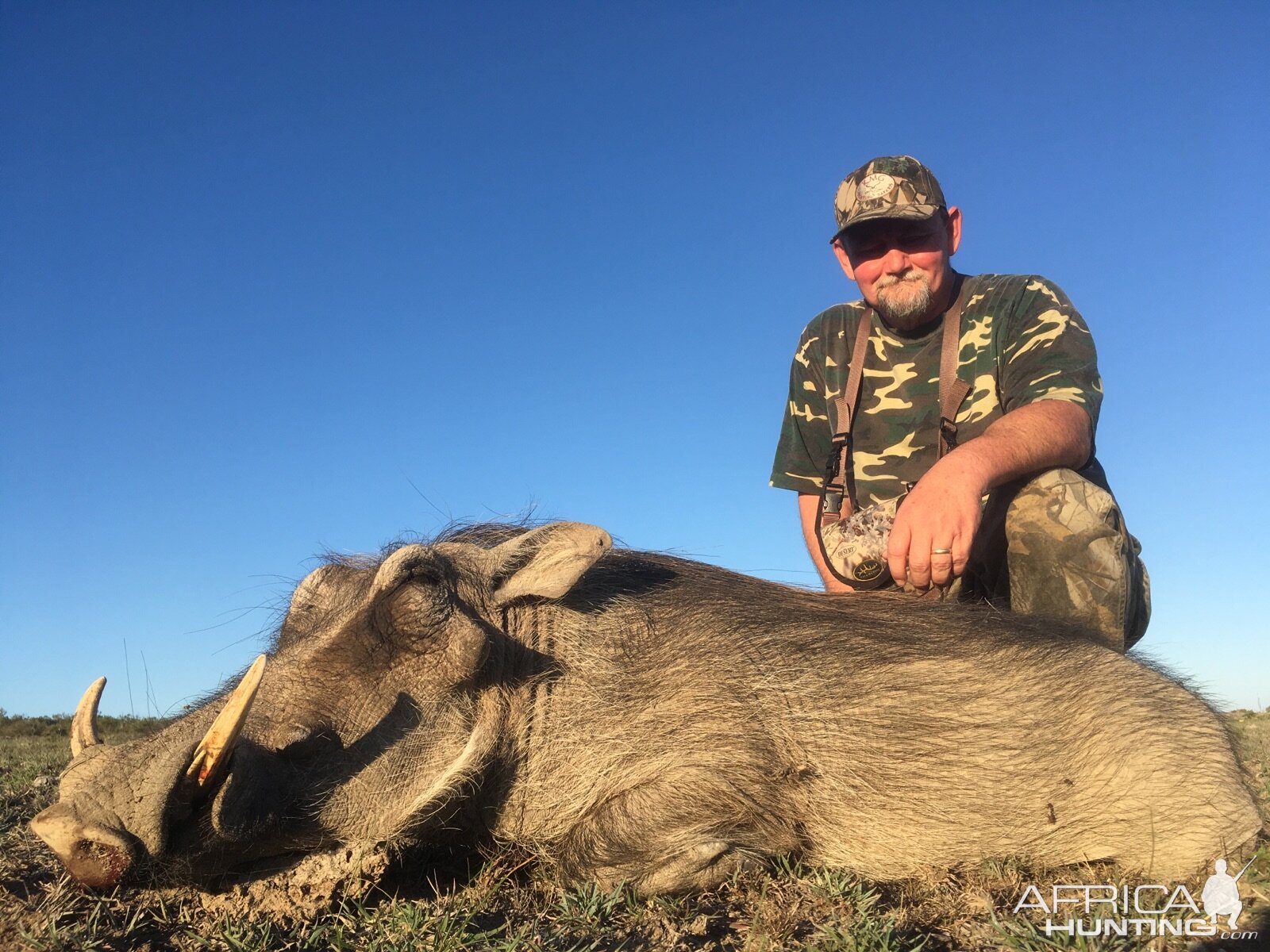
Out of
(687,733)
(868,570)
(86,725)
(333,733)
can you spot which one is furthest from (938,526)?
(86,725)

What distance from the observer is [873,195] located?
4.59 m

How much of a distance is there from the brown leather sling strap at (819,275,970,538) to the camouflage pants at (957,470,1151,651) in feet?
1.57

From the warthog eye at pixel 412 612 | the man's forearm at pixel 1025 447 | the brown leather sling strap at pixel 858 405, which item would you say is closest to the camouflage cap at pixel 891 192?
the brown leather sling strap at pixel 858 405

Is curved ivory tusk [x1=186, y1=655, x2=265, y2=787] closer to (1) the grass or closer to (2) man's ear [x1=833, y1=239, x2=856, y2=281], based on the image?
(1) the grass

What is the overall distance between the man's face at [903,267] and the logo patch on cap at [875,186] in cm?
12

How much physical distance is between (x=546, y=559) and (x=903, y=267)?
89.2 inches

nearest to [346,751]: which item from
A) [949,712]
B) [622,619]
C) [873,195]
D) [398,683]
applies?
[398,683]

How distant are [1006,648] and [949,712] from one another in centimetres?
34

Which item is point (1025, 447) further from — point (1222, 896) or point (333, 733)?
point (333, 733)

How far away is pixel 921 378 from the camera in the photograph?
4699 millimetres

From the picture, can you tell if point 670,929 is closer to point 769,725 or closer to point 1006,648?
point 769,725

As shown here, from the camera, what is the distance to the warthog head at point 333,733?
244cm

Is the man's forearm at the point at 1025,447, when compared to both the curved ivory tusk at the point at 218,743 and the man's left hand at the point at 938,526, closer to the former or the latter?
the man's left hand at the point at 938,526

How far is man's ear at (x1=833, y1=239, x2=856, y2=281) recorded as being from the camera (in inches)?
197
